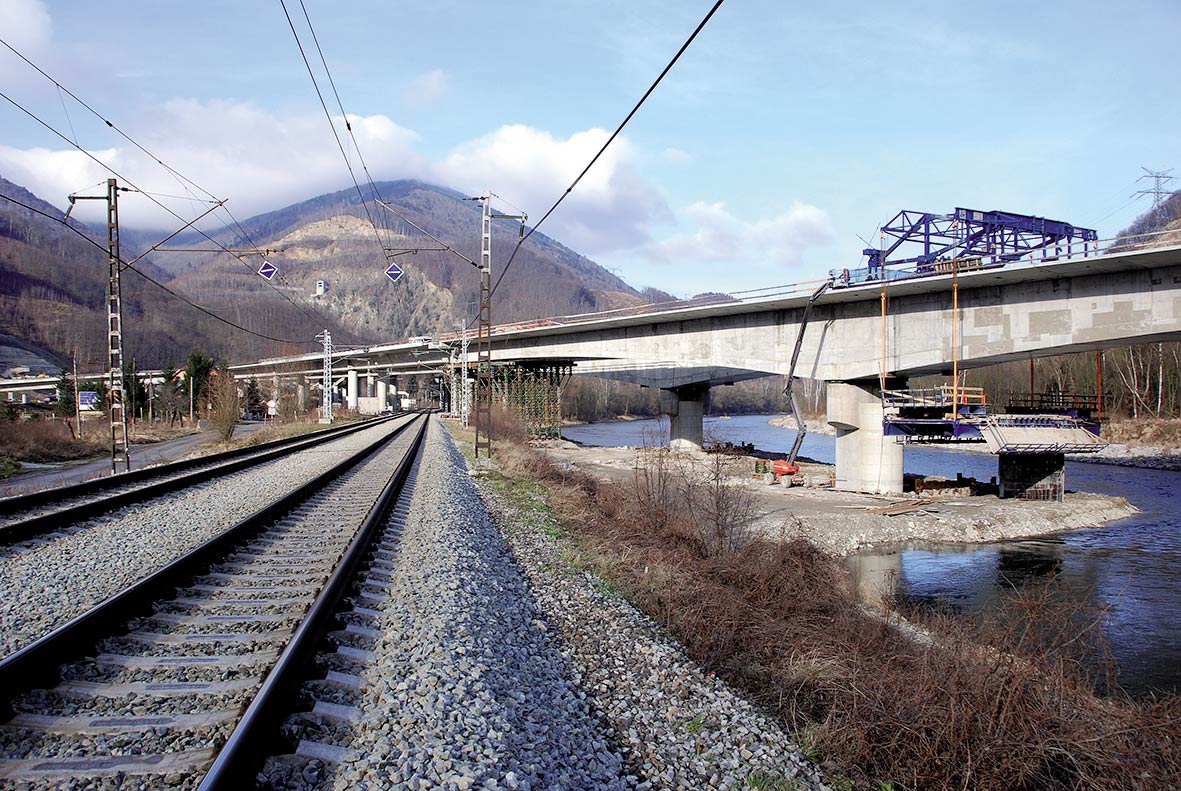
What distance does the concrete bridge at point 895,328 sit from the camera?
80.8 feet

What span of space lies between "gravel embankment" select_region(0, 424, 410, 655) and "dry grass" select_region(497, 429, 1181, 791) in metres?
5.87

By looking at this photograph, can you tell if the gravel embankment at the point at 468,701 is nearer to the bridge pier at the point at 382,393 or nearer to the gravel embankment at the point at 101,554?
the gravel embankment at the point at 101,554

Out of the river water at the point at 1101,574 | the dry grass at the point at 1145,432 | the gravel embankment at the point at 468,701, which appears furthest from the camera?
the dry grass at the point at 1145,432

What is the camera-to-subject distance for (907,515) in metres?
25.9

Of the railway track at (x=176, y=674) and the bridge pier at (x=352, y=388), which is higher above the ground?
the bridge pier at (x=352, y=388)

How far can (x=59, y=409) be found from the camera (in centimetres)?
6750

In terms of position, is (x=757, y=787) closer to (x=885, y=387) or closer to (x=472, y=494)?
(x=472, y=494)

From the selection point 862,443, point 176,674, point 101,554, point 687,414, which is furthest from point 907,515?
point 687,414

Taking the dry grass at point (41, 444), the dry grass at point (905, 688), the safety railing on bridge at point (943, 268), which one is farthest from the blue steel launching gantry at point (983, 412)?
the dry grass at point (41, 444)

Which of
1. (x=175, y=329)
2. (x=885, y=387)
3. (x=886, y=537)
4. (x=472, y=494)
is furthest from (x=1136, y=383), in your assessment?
(x=175, y=329)

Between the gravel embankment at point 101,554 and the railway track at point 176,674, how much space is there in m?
0.65

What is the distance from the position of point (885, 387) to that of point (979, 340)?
436cm

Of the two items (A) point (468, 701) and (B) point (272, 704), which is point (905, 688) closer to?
(A) point (468, 701)

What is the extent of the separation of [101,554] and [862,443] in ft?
95.7
